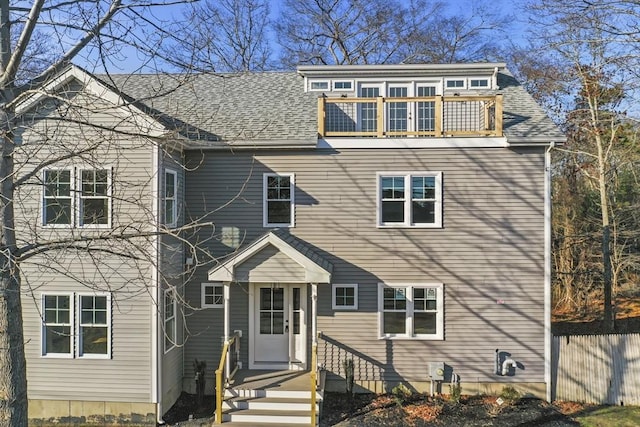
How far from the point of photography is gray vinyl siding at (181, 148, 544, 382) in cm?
1067

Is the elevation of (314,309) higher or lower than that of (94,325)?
higher

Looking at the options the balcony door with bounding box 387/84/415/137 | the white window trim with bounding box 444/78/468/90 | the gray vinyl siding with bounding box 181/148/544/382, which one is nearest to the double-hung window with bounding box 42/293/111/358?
the gray vinyl siding with bounding box 181/148/544/382

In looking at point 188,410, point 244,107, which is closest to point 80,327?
point 188,410

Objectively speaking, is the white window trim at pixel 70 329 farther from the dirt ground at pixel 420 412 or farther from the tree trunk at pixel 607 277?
the tree trunk at pixel 607 277

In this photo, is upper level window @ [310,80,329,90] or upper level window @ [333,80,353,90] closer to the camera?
upper level window @ [333,80,353,90]

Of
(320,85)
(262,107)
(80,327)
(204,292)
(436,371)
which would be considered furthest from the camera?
(320,85)

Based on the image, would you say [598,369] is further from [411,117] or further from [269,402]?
[269,402]

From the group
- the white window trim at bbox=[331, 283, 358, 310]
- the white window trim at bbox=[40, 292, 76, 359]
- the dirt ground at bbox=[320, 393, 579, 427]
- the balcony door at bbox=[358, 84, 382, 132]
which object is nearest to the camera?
the dirt ground at bbox=[320, 393, 579, 427]

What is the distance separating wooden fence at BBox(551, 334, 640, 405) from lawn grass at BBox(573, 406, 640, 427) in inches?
11.8

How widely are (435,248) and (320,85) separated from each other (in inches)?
222

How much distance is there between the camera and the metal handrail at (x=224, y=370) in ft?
29.7

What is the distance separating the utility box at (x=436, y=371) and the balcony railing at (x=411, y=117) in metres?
5.40

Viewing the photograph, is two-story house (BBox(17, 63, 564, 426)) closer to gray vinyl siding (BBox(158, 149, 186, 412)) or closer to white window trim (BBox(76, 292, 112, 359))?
gray vinyl siding (BBox(158, 149, 186, 412))

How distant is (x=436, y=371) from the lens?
34.4 feet
